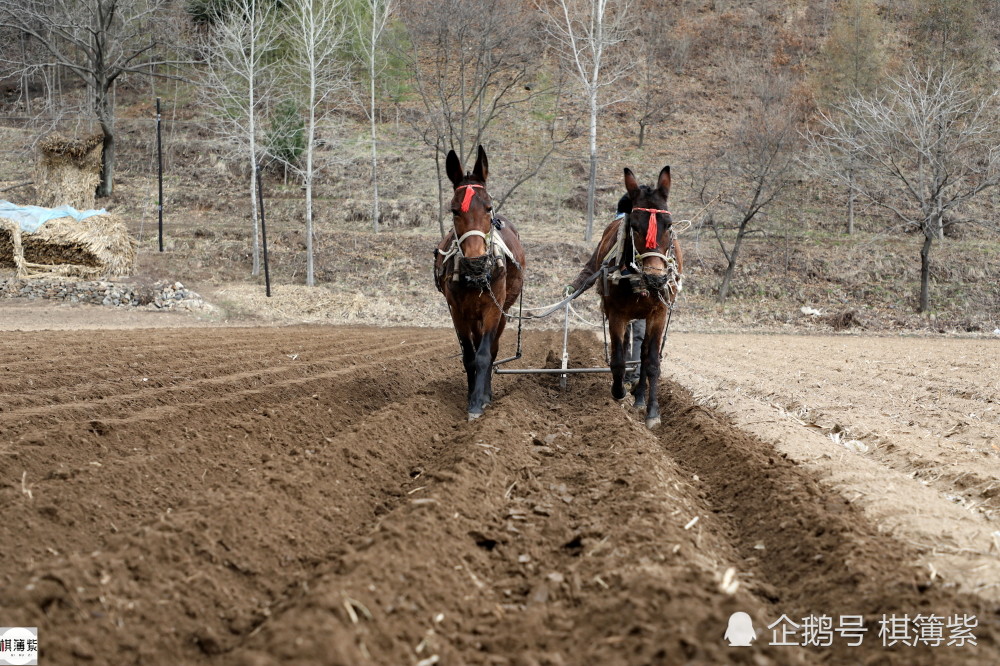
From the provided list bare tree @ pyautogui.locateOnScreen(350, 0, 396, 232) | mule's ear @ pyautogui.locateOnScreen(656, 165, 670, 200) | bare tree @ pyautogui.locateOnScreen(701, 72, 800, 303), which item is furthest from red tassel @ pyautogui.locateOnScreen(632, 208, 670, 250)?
bare tree @ pyautogui.locateOnScreen(350, 0, 396, 232)

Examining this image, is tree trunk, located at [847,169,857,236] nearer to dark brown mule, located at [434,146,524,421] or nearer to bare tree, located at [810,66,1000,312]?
bare tree, located at [810,66,1000,312]

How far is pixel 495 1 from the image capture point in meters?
31.5

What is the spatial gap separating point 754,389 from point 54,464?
8303 millimetres

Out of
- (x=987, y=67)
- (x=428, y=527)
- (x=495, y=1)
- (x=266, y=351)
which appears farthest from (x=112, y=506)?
(x=987, y=67)

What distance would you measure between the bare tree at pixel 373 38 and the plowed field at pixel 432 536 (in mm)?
24732

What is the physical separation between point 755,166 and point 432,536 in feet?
89.8

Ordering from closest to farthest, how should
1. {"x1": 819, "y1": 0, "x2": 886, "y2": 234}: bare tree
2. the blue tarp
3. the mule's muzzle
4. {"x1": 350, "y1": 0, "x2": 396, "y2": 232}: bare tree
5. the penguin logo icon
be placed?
the penguin logo icon
the mule's muzzle
the blue tarp
{"x1": 350, "y1": 0, "x2": 396, "y2": 232}: bare tree
{"x1": 819, "y1": 0, "x2": 886, "y2": 234}: bare tree

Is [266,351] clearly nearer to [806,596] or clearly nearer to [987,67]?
[806,596]

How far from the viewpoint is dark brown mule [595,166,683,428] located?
764 centimetres

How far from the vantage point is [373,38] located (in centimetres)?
3162

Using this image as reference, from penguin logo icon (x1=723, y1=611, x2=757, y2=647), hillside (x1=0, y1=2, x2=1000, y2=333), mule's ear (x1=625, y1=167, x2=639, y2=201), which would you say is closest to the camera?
penguin logo icon (x1=723, y1=611, x2=757, y2=647)

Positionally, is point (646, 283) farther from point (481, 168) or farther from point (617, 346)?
point (481, 168)

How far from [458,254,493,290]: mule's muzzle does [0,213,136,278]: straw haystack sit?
1901 cm

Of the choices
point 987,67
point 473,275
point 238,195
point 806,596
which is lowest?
point 806,596
